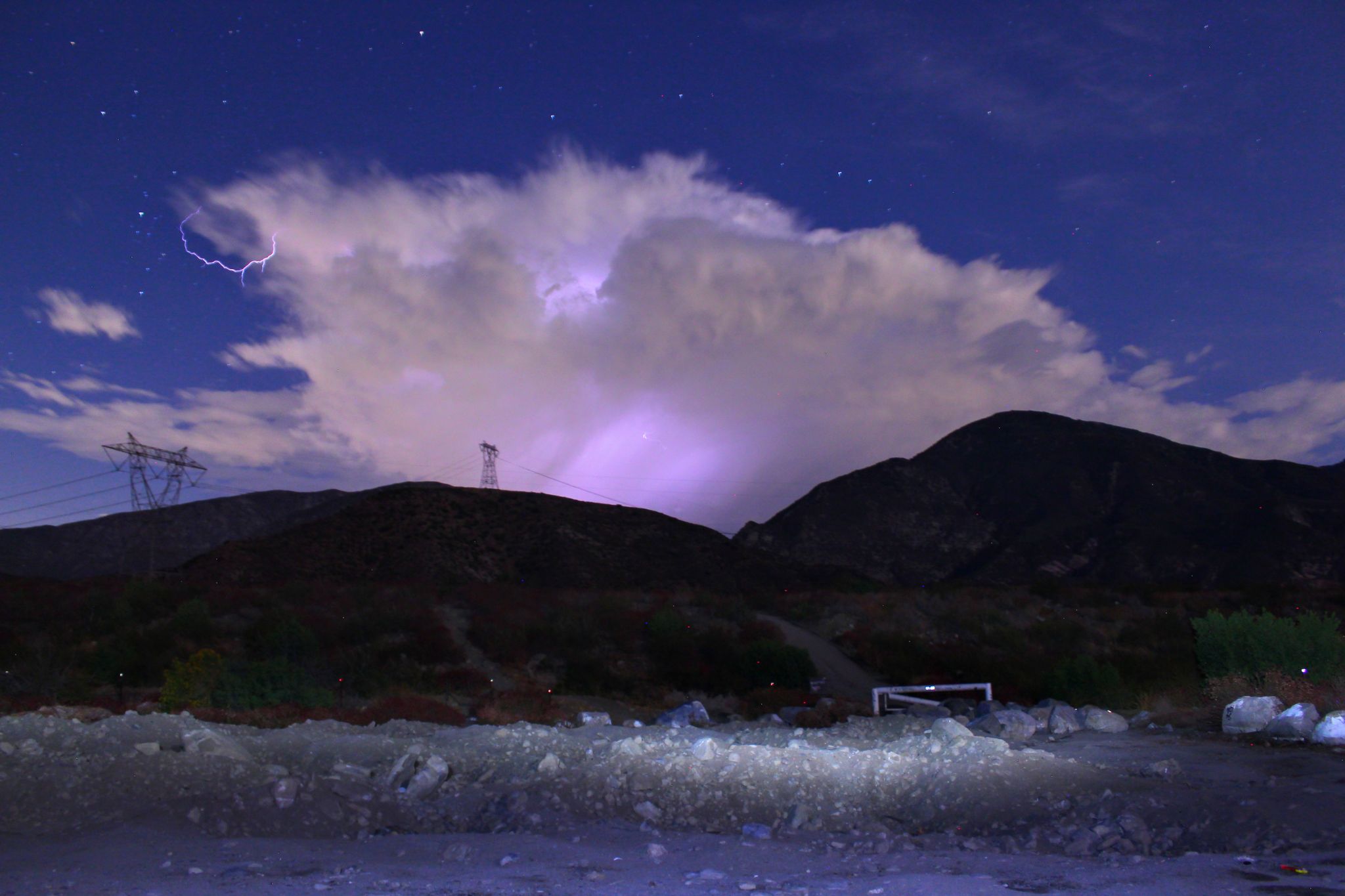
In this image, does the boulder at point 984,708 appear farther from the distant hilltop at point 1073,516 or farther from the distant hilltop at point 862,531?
the distant hilltop at point 1073,516

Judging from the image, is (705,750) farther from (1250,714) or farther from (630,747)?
(1250,714)

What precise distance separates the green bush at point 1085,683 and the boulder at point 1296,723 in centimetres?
812

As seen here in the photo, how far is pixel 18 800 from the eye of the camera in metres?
7.73

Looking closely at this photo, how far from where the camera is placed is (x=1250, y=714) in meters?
11.2

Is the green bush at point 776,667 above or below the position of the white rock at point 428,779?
above

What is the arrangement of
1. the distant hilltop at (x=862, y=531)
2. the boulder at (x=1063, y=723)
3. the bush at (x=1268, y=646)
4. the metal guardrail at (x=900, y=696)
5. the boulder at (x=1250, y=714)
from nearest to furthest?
the boulder at (x=1250, y=714)
the boulder at (x=1063, y=723)
the bush at (x=1268, y=646)
the metal guardrail at (x=900, y=696)
the distant hilltop at (x=862, y=531)

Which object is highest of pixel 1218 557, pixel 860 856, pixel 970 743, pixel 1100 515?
pixel 1100 515

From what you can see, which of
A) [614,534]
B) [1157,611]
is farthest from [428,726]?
[614,534]

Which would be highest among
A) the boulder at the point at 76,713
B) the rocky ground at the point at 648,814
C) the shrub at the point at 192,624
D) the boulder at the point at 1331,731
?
the shrub at the point at 192,624

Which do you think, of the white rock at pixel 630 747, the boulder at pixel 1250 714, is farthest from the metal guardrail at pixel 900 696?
the white rock at pixel 630 747

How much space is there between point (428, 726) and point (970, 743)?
8.13 m

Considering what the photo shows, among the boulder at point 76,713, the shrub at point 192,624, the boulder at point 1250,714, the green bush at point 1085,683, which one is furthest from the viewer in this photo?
the shrub at point 192,624

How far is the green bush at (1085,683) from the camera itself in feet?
61.5

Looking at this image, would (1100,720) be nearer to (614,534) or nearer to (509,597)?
(509,597)
